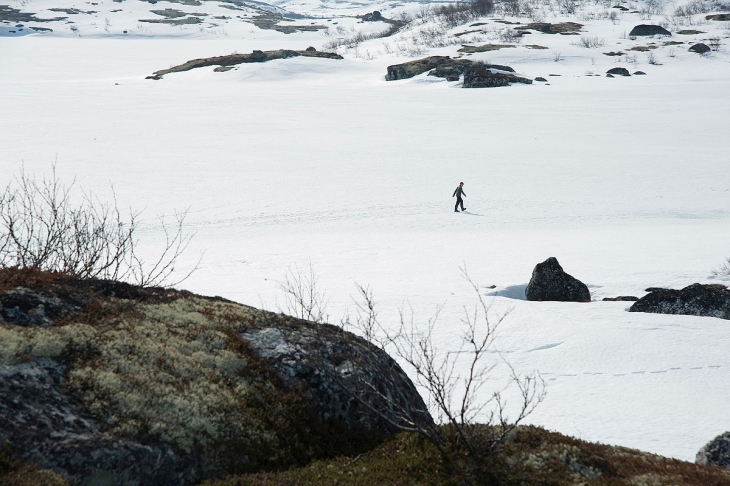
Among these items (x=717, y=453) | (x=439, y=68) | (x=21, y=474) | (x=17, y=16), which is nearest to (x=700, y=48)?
(x=439, y=68)

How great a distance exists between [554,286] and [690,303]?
2959 millimetres

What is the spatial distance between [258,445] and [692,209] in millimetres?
24885

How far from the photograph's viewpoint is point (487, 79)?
59719mm

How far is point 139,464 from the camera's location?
13.8 ft

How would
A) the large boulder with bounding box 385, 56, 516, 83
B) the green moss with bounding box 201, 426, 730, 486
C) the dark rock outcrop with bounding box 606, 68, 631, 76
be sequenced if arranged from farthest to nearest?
the large boulder with bounding box 385, 56, 516, 83 → the dark rock outcrop with bounding box 606, 68, 631, 76 → the green moss with bounding box 201, 426, 730, 486

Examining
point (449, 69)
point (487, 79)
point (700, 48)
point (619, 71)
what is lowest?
point (487, 79)

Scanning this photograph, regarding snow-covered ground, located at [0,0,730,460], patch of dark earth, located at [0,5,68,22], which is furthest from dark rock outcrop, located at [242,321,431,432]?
patch of dark earth, located at [0,5,68,22]

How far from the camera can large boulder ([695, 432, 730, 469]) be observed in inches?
253

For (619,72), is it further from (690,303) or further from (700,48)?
(690,303)

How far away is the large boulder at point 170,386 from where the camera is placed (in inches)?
164

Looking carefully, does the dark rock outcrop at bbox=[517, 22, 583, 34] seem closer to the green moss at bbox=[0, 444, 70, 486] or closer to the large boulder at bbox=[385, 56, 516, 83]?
the large boulder at bbox=[385, 56, 516, 83]

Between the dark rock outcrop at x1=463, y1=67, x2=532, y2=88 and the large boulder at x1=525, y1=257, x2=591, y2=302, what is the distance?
4688cm

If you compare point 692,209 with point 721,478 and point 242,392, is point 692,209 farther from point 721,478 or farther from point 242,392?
point 242,392

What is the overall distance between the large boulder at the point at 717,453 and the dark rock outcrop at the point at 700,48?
258 ft
